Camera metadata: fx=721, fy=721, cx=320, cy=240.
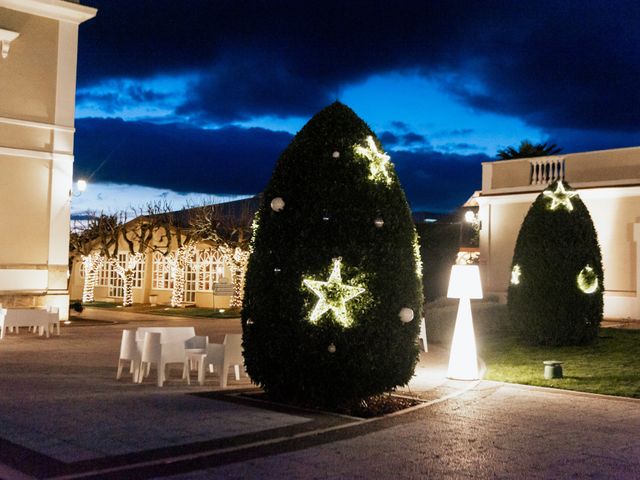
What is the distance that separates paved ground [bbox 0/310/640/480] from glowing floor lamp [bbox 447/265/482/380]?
1.69 feet

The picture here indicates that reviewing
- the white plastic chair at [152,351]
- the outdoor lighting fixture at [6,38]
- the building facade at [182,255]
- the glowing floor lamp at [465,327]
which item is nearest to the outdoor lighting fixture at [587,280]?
the glowing floor lamp at [465,327]

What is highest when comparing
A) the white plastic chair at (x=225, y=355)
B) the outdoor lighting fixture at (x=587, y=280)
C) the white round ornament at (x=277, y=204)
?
the white round ornament at (x=277, y=204)

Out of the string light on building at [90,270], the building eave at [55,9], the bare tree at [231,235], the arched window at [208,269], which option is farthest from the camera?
the string light on building at [90,270]

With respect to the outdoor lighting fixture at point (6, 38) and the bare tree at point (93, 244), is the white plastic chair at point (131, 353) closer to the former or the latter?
the outdoor lighting fixture at point (6, 38)

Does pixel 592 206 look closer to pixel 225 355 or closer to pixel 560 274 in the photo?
pixel 560 274

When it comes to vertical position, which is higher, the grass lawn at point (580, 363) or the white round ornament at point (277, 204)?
the white round ornament at point (277, 204)

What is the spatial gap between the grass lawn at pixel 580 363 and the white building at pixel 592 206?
3.26 meters

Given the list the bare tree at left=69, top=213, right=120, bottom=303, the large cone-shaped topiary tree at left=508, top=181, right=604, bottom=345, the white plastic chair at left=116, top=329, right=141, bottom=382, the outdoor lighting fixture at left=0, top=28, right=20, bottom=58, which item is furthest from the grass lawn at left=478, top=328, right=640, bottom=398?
the bare tree at left=69, top=213, right=120, bottom=303

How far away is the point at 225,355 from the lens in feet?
33.6

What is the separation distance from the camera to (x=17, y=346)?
14.9 metres

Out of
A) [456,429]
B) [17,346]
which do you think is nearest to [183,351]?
[456,429]

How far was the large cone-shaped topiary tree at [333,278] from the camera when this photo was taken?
8195 millimetres

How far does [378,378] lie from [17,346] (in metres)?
9.55

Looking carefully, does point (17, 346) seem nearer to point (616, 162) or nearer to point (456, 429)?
point (456, 429)
